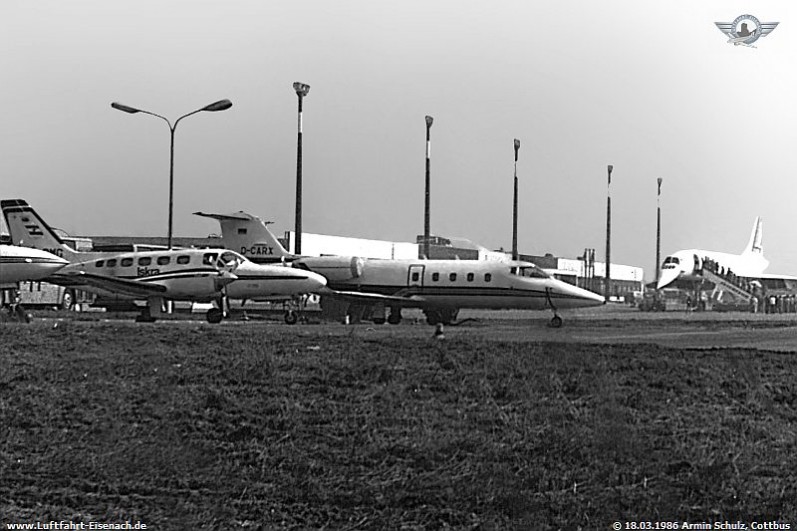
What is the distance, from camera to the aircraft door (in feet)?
122

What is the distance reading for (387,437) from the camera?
447 inches

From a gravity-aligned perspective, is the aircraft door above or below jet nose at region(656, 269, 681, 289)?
above

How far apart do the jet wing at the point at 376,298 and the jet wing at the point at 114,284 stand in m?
5.57

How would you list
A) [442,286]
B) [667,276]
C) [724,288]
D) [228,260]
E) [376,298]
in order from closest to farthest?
[228,260], [376,298], [442,286], [667,276], [724,288]

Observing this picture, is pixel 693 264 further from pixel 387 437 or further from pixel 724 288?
pixel 387 437

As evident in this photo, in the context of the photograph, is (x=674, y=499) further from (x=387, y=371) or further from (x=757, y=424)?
(x=387, y=371)

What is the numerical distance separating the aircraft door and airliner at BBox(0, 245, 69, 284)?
1264 centimetres

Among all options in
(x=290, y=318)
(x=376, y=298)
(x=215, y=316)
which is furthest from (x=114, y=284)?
(x=376, y=298)

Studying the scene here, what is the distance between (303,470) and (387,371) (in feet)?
12.9

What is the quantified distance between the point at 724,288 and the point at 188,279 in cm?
5472

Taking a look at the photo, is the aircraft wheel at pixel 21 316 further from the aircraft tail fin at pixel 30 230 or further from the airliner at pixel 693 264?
the airliner at pixel 693 264

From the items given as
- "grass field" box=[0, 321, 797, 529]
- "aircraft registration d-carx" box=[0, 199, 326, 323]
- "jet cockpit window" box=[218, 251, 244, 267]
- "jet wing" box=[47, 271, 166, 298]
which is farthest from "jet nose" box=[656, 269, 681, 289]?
"grass field" box=[0, 321, 797, 529]

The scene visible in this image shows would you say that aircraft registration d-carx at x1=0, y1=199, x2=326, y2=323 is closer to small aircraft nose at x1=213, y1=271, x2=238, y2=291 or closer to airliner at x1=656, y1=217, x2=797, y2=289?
small aircraft nose at x1=213, y1=271, x2=238, y2=291

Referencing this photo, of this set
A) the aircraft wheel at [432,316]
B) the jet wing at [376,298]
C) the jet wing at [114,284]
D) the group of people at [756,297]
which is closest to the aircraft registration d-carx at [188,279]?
the jet wing at [114,284]
